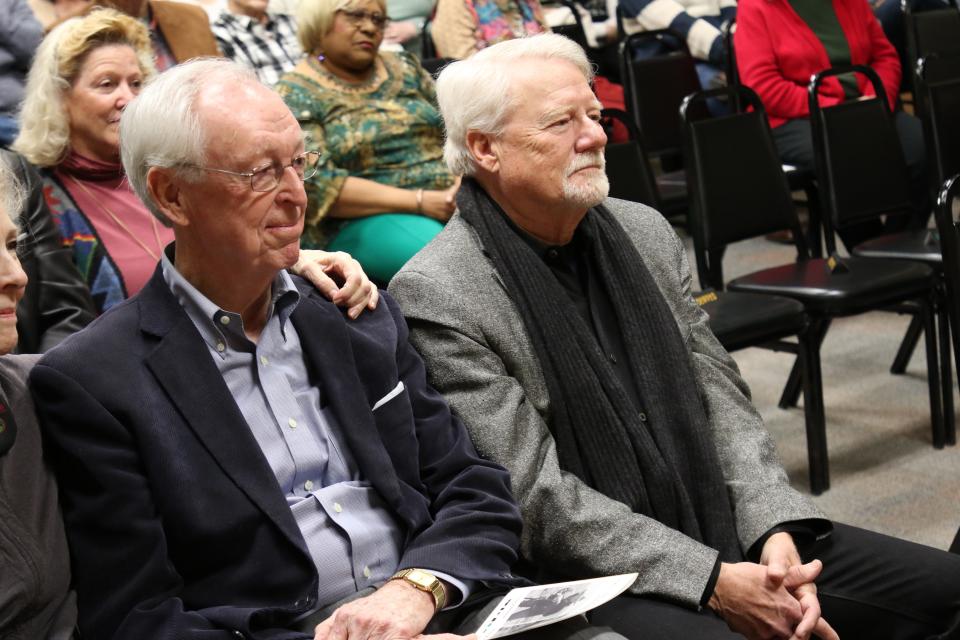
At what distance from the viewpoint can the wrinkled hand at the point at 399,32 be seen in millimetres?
4879

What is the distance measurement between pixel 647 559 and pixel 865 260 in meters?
1.92

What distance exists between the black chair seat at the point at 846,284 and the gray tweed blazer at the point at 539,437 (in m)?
1.17

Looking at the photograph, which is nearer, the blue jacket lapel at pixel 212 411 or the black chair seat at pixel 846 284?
the blue jacket lapel at pixel 212 411

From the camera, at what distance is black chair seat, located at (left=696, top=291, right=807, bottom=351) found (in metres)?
2.90

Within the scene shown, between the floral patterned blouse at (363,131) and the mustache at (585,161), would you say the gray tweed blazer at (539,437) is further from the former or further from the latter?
the floral patterned blouse at (363,131)

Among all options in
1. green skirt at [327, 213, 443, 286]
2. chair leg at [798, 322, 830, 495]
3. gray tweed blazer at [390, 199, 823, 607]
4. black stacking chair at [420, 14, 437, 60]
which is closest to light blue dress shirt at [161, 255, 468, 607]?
A: gray tweed blazer at [390, 199, 823, 607]

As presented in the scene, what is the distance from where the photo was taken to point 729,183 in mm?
3389

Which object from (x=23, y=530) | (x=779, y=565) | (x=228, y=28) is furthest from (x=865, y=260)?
(x=23, y=530)

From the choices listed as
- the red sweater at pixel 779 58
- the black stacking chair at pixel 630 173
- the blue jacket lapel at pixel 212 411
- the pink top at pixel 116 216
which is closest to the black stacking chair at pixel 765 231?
the black stacking chair at pixel 630 173

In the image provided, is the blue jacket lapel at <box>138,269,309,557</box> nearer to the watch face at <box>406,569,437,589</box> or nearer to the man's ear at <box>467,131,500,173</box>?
the watch face at <box>406,569,437,589</box>

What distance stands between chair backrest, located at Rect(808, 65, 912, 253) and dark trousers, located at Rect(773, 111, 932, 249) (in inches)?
14.0

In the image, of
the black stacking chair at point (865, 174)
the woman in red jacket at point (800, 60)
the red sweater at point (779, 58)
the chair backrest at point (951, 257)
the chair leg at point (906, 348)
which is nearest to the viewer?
the chair backrest at point (951, 257)

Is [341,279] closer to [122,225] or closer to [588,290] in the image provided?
[588,290]

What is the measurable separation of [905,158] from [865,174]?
0.63 metres
